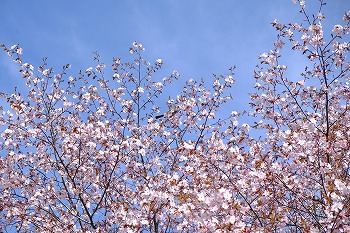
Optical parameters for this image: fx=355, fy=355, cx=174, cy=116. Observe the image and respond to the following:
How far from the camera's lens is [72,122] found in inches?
424

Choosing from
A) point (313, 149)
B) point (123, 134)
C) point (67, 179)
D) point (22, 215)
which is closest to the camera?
point (313, 149)

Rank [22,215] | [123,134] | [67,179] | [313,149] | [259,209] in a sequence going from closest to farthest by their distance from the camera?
[313,149], [259,209], [22,215], [67,179], [123,134]

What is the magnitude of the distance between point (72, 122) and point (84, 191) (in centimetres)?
226

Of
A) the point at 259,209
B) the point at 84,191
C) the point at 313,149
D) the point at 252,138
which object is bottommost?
the point at 259,209

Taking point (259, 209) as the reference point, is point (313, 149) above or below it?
above

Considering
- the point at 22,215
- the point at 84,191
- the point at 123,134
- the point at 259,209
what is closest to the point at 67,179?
the point at 84,191

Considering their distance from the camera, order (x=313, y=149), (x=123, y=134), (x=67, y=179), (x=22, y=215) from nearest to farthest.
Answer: (x=313, y=149), (x=22, y=215), (x=67, y=179), (x=123, y=134)

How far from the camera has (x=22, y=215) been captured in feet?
29.5

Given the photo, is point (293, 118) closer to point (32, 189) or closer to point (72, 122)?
point (72, 122)

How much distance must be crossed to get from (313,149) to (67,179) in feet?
20.5


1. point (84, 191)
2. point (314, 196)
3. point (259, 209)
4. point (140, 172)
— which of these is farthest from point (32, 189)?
point (314, 196)

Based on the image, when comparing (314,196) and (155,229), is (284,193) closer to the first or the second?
(314,196)

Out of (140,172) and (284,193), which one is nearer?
(284,193)

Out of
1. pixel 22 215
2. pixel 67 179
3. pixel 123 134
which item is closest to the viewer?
pixel 22 215
